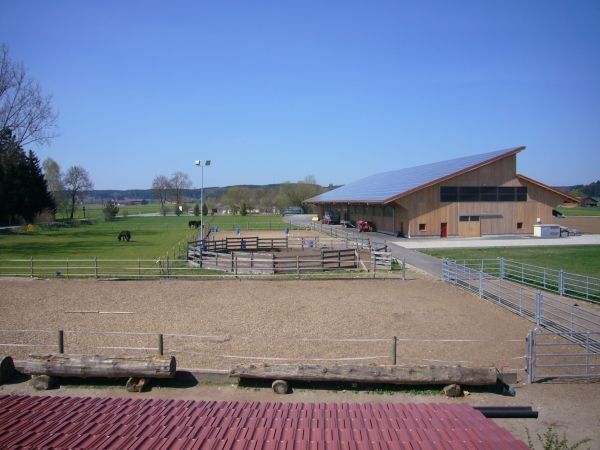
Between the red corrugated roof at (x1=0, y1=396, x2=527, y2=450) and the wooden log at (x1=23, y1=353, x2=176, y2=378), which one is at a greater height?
the red corrugated roof at (x1=0, y1=396, x2=527, y2=450)

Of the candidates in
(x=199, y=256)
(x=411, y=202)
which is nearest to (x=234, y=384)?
(x=199, y=256)

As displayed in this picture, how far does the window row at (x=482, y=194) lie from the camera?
136 ft

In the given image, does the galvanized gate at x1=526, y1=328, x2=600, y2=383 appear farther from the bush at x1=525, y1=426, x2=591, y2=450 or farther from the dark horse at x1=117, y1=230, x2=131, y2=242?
the dark horse at x1=117, y1=230, x2=131, y2=242

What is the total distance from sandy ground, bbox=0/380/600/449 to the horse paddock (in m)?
1.13

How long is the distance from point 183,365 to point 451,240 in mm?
33213

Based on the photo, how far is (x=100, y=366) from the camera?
9492mm

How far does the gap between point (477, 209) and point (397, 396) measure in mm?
35897

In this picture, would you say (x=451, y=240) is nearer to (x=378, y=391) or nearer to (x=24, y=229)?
(x=378, y=391)

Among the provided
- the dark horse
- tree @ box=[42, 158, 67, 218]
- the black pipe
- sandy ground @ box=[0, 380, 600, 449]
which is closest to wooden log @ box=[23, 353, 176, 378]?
sandy ground @ box=[0, 380, 600, 449]

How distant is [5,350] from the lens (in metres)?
12.0

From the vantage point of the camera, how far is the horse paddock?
11531mm

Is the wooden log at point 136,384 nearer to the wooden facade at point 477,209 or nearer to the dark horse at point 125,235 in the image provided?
the wooden facade at point 477,209

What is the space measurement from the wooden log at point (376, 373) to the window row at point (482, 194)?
3386 centimetres

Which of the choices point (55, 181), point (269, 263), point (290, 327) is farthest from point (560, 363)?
point (55, 181)
